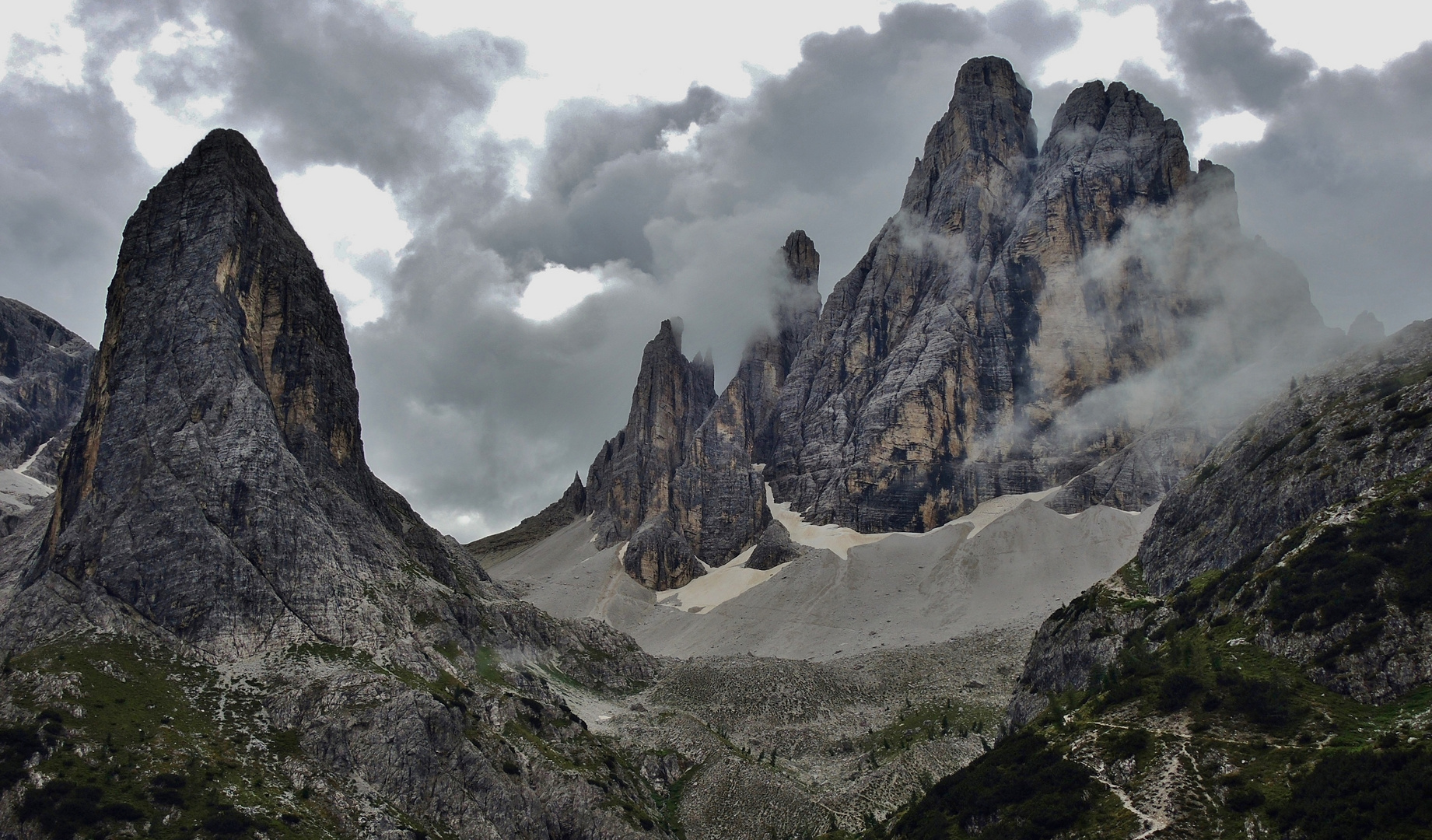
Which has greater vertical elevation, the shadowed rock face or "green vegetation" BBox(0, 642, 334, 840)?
the shadowed rock face

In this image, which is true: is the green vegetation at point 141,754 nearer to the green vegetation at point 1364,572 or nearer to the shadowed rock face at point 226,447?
the shadowed rock face at point 226,447

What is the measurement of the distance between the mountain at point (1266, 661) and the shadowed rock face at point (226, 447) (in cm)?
7123

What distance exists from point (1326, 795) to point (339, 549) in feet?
327

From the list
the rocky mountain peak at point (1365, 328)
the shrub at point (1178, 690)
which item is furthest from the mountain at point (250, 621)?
the rocky mountain peak at point (1365, 328)

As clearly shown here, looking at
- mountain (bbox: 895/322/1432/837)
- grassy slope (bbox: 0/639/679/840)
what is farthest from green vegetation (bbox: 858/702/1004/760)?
grassy slope (bbox: 0/639/679/840)

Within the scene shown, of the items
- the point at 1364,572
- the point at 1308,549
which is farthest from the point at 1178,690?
the point at 1308,549

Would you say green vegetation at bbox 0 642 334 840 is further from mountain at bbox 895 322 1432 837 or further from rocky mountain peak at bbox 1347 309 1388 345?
rocky mountain peak at bbox 1347 309 1388 345

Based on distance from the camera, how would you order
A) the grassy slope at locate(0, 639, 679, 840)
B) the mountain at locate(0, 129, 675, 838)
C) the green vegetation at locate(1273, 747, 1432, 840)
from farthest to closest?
the mountain at locate(0, 129, 675, 838)
the grassy slope at locate(0, 639, 679, 840)
the green vegetation at locate(1273, 747, 1432, 840)

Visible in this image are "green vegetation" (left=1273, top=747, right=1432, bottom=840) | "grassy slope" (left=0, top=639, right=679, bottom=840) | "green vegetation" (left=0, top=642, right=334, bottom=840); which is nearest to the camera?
"green vegetation" (left=1273, top=747, right=1432, bottom=840)

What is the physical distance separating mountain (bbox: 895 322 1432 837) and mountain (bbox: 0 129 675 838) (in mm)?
45039

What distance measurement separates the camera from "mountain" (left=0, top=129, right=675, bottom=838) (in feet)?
249

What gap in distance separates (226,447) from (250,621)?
80.3 ft

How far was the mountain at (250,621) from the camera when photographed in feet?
249

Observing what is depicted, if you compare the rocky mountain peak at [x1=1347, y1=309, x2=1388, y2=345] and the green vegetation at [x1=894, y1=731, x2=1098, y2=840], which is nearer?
the green vegetation at [x1=894, y1=731, x2=1098, y2=840]
